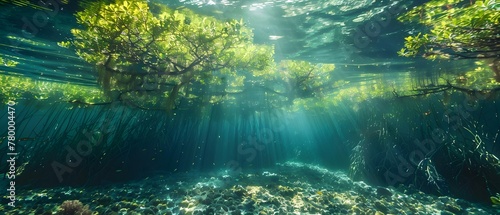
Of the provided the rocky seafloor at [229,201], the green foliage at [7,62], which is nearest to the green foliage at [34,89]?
the green foliage at [7,62]

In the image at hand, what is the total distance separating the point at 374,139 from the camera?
51.9ft

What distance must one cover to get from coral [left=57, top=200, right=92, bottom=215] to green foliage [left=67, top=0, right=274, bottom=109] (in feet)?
13.2

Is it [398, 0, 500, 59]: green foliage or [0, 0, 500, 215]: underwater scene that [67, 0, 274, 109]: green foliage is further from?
[398, 0, 500, 59]: green foliage

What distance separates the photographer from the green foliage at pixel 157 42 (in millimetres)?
6531

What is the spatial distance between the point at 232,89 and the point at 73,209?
12.3 m

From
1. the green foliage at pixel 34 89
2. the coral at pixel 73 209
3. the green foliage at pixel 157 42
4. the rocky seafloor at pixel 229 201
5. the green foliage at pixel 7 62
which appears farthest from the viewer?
the green foliage at pixel 34 89

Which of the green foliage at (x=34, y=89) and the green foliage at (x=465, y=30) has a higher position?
the green foliage at (x=34, y=89)

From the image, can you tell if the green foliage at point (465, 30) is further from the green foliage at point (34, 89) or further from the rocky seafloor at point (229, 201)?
the green foliage at point (34, 89)

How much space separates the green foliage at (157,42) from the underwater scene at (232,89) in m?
0.05

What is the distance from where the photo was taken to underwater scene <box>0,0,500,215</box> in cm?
738

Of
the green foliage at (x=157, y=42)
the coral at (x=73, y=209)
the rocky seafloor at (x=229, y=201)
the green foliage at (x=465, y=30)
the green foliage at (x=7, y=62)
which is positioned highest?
the green foliage at (x=7, y=62)

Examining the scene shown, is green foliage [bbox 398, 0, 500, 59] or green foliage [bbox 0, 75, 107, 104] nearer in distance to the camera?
green foliage [bbox 398, 0, 500, 59]

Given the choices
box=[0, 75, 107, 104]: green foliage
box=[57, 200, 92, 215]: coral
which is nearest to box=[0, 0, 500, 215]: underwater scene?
box=[57, 200, 92, 215]: coral

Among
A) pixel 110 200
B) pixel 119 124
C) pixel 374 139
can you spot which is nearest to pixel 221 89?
pixel 119 124
